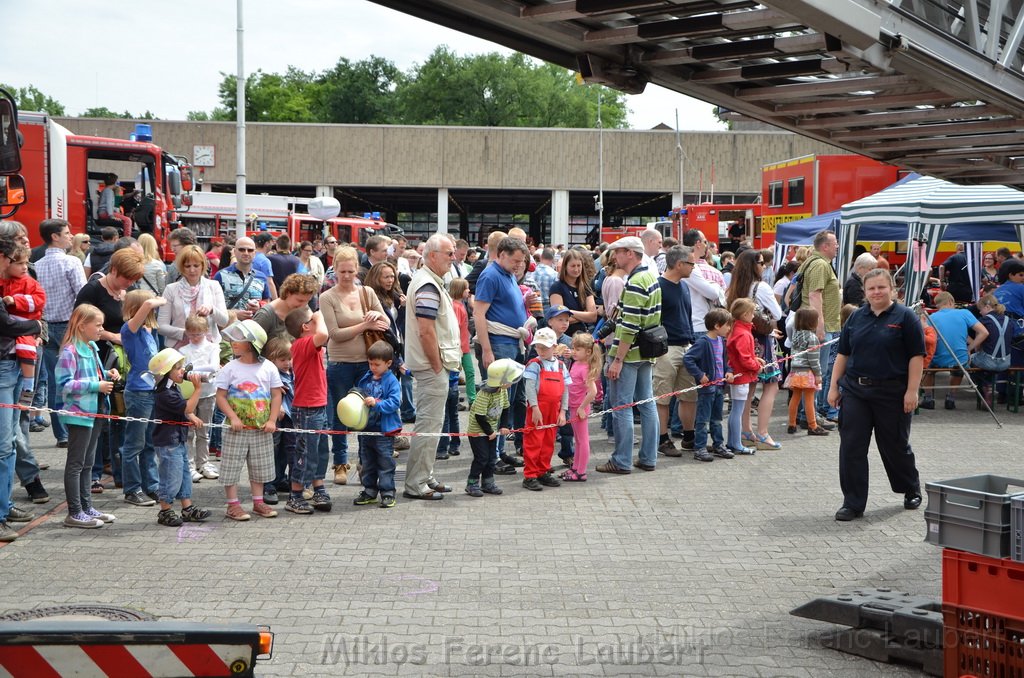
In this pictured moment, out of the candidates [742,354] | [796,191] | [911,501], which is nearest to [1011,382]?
[742,354]

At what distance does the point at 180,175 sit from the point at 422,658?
15760 millimetres

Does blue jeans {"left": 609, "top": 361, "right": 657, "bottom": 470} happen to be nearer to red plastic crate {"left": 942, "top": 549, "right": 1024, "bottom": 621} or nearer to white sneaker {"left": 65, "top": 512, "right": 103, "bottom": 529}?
white sneaker {"left": 65, "top": 512, "right": 103, "bottom": 529}

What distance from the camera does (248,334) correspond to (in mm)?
7758

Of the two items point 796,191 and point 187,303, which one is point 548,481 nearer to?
point 187,303

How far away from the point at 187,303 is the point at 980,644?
661 centimetres

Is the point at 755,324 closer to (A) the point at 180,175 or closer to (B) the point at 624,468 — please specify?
(B) the point at 624,468

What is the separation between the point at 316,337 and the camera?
328 inches

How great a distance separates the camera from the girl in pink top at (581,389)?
9.29 m

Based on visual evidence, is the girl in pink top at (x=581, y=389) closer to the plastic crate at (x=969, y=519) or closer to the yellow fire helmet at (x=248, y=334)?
the yellow fire helmet at (x=248, y=334)

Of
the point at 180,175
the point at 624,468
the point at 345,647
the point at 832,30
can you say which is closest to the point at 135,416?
the point at 345,647

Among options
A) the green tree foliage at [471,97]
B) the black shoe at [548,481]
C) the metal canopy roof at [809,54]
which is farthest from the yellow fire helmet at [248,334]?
the green tree foliage at [471,97]

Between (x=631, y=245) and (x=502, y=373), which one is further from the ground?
(x=631, y=245)

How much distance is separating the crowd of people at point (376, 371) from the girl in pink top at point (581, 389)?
0.02 metres

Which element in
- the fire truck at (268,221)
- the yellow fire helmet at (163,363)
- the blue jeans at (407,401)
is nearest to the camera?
the yellow fire helmet at (163,363)
